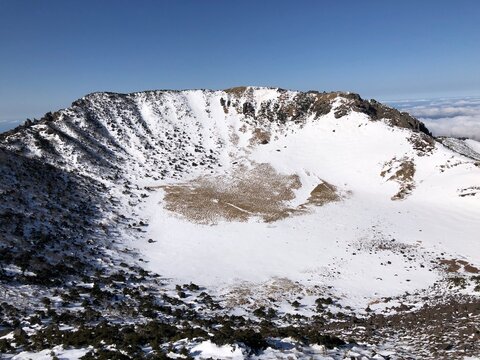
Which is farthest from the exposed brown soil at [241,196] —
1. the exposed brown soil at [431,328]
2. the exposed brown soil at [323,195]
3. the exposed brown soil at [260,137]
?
the exposed brown soil at [431,328]

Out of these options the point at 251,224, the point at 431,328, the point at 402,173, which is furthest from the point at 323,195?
the point at 431,328

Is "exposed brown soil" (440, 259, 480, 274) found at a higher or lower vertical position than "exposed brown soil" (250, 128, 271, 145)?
lower

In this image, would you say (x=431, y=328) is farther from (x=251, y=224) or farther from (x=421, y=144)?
(x=421, y=144)

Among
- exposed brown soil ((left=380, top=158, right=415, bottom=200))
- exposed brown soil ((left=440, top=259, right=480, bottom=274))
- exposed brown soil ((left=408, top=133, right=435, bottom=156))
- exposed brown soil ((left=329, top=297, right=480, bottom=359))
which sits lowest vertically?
exposed brown soil ((left=440, top=259, right=480, bottom=274))

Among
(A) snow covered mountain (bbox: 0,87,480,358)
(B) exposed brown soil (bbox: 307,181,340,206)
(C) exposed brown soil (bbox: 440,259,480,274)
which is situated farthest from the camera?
(B) exposed brown soil (bbox: 307,181,340,206)

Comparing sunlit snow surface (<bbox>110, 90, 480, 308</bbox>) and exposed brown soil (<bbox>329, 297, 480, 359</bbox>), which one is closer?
exposed brown soil (<bbox>329, 297, 480, 359</bbox>)

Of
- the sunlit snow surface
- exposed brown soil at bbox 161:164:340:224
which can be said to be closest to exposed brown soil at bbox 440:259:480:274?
the sunlit snow surface

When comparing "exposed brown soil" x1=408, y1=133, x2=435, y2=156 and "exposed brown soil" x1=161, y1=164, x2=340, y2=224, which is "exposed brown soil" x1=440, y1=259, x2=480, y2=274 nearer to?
"exposed brown soil" x1=161, y1=164, x2=340, y2=224

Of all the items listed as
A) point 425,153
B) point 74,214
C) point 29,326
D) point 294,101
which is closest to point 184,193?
point 74,214
